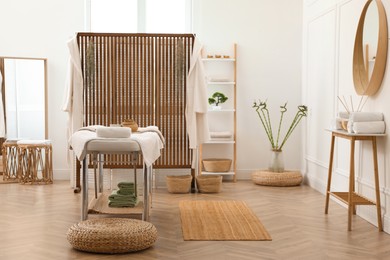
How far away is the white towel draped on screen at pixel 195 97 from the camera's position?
25.9ft

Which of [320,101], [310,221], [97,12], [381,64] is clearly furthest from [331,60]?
[97,12]

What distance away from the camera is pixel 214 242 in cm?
529

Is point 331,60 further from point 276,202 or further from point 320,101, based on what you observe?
point 276,202

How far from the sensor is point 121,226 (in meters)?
5.01

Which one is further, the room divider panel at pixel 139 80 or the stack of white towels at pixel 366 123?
the room divider panel at pixel 139 80

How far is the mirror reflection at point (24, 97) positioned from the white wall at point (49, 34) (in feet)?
0.39

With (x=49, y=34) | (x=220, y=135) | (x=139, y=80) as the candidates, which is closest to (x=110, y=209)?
(x=139, y=80)

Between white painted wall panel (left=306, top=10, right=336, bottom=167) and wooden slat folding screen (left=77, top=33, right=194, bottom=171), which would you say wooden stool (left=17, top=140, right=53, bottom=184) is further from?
white painted wall panel (left=306, top=10, right=336, bottom=167)

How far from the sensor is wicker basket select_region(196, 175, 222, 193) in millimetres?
7942

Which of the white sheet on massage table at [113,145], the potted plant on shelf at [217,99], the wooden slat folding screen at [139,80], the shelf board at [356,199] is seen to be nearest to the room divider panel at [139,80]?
the wooden slat folding screen at [139,80]

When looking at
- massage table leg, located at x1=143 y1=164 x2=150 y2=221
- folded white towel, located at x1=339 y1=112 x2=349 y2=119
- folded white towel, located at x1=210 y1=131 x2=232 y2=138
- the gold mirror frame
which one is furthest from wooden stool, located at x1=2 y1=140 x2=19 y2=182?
the gold mirror frame

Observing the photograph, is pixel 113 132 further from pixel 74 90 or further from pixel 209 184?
pixel 209 184

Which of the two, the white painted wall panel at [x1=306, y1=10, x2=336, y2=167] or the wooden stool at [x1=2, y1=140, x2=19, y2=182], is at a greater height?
the white painted wall panel at [x1=306, y1=10, x2=336, y2=167]

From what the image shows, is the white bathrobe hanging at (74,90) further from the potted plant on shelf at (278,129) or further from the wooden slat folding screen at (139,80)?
the potted plant on shelf at (278,129)
